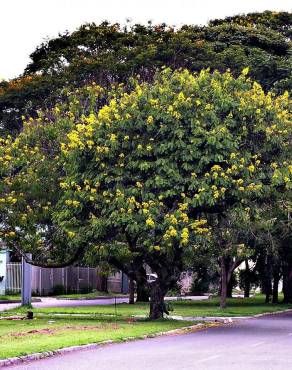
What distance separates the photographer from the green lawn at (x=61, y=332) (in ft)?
56.9

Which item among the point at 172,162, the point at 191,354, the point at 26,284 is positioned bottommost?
the point at 191,354

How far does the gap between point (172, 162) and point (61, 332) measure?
684 cm

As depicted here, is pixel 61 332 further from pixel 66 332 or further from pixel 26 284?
pixel 26 284

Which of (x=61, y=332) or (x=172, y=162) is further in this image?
(x=172, y=162)

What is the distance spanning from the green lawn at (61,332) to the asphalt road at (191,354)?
741 millimetres

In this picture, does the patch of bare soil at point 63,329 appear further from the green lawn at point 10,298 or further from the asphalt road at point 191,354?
the green lawn at point 10,298

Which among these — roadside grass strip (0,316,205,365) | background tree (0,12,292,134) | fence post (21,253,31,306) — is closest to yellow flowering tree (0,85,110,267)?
roadside grass strip (0,316,205,365)

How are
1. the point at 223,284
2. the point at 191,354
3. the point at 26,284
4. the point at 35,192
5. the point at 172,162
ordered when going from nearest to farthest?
the point at 191,354
the point at 172,162
the point at 35,192
the point at 26,284
the point at 223,284

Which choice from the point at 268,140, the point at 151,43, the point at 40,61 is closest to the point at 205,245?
the point at 268,140

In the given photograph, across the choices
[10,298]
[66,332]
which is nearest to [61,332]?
[66,332]

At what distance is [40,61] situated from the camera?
43688mm

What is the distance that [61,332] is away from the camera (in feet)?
70.4

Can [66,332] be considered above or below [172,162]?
below

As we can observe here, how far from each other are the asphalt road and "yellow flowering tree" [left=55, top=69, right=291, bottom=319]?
13.8ft
